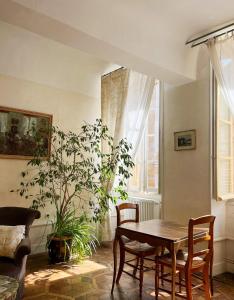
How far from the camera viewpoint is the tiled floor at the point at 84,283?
2.90 meters

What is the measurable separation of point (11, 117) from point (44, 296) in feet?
8.42

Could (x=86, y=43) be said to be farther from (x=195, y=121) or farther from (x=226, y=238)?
(x=226, y=238)

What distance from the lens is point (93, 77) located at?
5.17m

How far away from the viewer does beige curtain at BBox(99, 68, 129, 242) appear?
500 cm

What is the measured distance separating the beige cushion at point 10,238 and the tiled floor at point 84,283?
0.57 meters

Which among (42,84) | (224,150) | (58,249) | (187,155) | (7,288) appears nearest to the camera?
(7,288)

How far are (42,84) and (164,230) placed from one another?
3103 mm

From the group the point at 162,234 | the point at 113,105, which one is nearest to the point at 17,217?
the point at 162,234

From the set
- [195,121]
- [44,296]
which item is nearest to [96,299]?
[44,296]

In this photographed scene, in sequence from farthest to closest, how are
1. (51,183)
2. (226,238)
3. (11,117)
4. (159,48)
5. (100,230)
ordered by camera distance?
(100,230)
(51,183)
(11,117)
(226,238)
(159,48)

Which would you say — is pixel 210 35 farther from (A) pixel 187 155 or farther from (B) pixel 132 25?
(A) pixel 187 155

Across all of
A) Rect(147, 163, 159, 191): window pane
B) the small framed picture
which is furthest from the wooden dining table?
Rect(147, 163, 159, 191): window pane

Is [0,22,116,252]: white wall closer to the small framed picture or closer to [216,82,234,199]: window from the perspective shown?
the small framed picture

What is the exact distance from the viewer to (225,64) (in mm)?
3371
